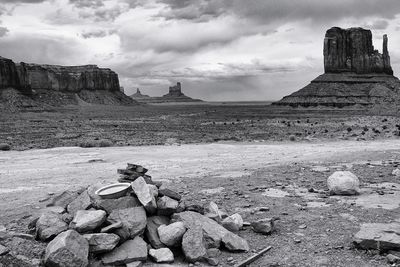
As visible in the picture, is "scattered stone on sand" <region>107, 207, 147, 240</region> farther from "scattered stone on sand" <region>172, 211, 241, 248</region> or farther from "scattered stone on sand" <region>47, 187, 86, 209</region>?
"scattered stone on sand" <region>47, 187, 86, 209</region>

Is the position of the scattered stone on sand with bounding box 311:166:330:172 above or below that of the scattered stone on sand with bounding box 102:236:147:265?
below

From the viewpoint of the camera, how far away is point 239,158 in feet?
62.8

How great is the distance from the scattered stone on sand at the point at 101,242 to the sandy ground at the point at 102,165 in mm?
3122

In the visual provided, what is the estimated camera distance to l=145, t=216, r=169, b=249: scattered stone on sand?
751 cm

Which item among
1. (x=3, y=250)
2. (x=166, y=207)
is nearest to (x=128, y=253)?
(x=166, y=207)

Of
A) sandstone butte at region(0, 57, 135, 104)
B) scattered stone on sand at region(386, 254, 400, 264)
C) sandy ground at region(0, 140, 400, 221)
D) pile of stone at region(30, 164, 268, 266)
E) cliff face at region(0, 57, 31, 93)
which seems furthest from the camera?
sandstone butte at region(0, 57, 135, 104)

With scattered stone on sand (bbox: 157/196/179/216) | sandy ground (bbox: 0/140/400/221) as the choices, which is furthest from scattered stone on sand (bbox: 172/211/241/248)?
sandy ground (bbox: 0/140/400/221)

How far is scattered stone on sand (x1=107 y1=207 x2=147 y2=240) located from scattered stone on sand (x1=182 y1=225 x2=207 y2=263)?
0.85 metres

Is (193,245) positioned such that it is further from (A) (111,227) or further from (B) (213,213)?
(A) (111,227)

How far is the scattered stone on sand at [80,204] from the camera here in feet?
26.8

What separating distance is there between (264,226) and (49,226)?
4.25m

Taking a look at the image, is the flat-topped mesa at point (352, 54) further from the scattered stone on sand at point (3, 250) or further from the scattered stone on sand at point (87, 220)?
the scattered stone on sand at point (3, 250)

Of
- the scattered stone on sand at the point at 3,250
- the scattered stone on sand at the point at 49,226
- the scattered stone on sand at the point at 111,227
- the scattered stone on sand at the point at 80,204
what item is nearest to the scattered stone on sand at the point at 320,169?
the scattered stone on sand at the point at 80,204

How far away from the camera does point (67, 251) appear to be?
6.48m
